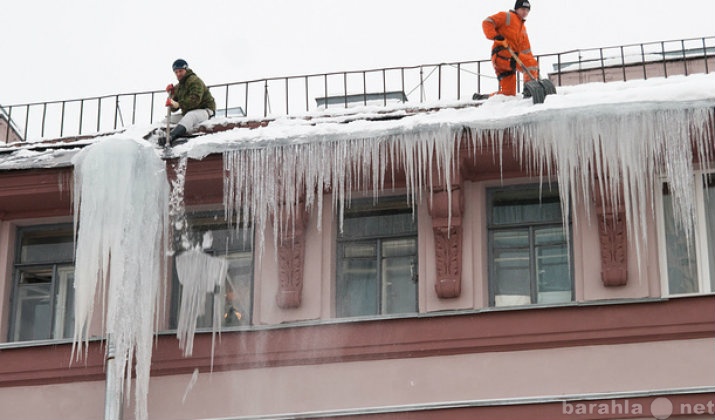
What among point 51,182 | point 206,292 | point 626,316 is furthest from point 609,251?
→ point 51,182

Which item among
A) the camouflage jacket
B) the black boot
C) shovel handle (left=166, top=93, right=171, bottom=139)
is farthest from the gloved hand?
shovel handle (left=166, top=93, right=171, bottom=139)

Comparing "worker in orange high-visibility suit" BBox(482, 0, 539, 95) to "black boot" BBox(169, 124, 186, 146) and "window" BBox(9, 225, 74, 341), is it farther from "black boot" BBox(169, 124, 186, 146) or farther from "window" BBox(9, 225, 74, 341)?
"window" BBox(9, 225, 74, 341)

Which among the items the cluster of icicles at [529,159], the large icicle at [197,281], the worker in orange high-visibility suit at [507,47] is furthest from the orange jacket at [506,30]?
the large icicle at [197,281]

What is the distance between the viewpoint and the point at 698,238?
58.6 feet

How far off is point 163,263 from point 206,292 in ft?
1.79

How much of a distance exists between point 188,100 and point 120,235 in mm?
1726

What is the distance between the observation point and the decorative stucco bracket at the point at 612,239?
1770 centimetres

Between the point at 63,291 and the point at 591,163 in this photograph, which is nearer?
the point at 591,163

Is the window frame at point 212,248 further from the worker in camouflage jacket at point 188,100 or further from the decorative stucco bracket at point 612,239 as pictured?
the decorative stucco bracket at point 612,239

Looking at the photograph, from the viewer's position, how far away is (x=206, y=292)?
Result: 19.0 m

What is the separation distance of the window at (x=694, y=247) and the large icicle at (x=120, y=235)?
511 cm

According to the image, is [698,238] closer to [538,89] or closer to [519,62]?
[538,89]

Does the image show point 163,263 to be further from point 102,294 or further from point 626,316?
point 626,316

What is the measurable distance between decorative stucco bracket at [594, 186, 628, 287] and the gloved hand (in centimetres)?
206
